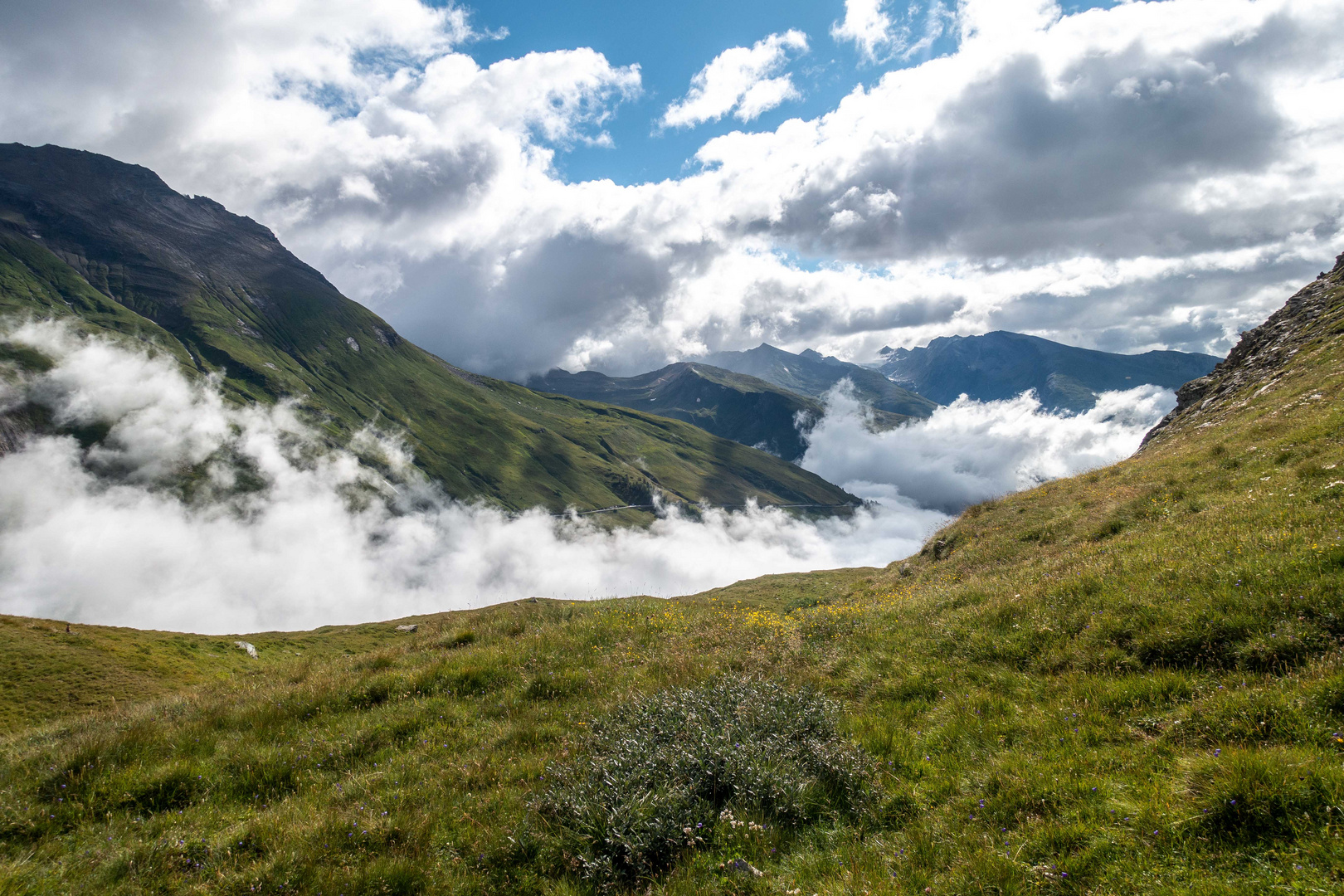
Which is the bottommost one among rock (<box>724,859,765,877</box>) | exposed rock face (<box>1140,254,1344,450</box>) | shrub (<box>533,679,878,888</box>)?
rock (<box>724,859,765,877</box>)

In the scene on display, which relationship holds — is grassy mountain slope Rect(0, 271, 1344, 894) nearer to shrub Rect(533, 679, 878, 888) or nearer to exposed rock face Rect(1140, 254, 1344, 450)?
shrub Rect(533, 679, 878, 888)

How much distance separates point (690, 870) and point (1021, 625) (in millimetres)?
8318

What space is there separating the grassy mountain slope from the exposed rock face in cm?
2408

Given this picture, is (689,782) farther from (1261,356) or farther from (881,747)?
(1261,356)

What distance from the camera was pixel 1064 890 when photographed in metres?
4.99

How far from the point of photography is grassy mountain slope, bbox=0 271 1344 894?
5.38 m

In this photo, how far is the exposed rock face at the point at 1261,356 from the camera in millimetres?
33306

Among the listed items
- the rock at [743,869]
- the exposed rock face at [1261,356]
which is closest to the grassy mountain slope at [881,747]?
the rock at [743,869]

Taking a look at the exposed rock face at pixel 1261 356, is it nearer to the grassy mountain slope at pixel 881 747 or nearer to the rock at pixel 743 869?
the grassy mountain slope at pixel 881 747

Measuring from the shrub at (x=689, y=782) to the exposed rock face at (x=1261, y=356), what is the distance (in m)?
33.0

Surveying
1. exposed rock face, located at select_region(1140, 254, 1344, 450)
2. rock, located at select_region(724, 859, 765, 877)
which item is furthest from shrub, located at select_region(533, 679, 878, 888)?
exposed rock face, located at select_region(1140, 254, 1344, 450)

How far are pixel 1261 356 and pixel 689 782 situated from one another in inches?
2027

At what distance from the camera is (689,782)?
7.27m

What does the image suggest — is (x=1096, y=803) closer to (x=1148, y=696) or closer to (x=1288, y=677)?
(x=1148, y=696)
